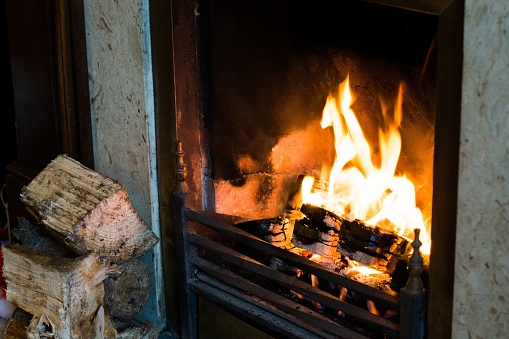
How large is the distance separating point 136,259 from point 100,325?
0.31 m

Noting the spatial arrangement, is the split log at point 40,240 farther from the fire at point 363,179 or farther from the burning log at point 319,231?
the fire at point 363,179

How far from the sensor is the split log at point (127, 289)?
103 inches

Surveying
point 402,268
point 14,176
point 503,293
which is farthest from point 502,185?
point 14,176

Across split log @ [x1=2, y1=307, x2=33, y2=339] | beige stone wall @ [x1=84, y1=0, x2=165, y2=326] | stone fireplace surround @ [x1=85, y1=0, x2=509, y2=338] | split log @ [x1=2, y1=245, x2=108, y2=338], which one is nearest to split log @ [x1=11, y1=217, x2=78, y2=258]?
split log @ [x1=2, y1=245, x2=108, y2=338]

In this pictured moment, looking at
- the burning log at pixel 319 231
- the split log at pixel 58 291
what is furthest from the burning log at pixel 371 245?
the split log at pixel 58 291

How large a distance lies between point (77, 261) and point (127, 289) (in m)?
0.36

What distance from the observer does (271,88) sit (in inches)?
109

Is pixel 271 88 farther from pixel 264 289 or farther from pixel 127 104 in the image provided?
pixel 264 289

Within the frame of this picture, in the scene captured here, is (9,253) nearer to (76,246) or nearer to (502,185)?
(76,246)

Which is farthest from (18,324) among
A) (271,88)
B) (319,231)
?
(271,88)

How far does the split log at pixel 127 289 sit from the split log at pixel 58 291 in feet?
0.48

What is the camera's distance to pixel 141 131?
269 centimetres

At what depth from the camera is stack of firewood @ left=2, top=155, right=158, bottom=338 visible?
7.75ft

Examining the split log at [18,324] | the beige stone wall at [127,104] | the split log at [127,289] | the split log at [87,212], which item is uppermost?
the beige stone wall at [127,104]
